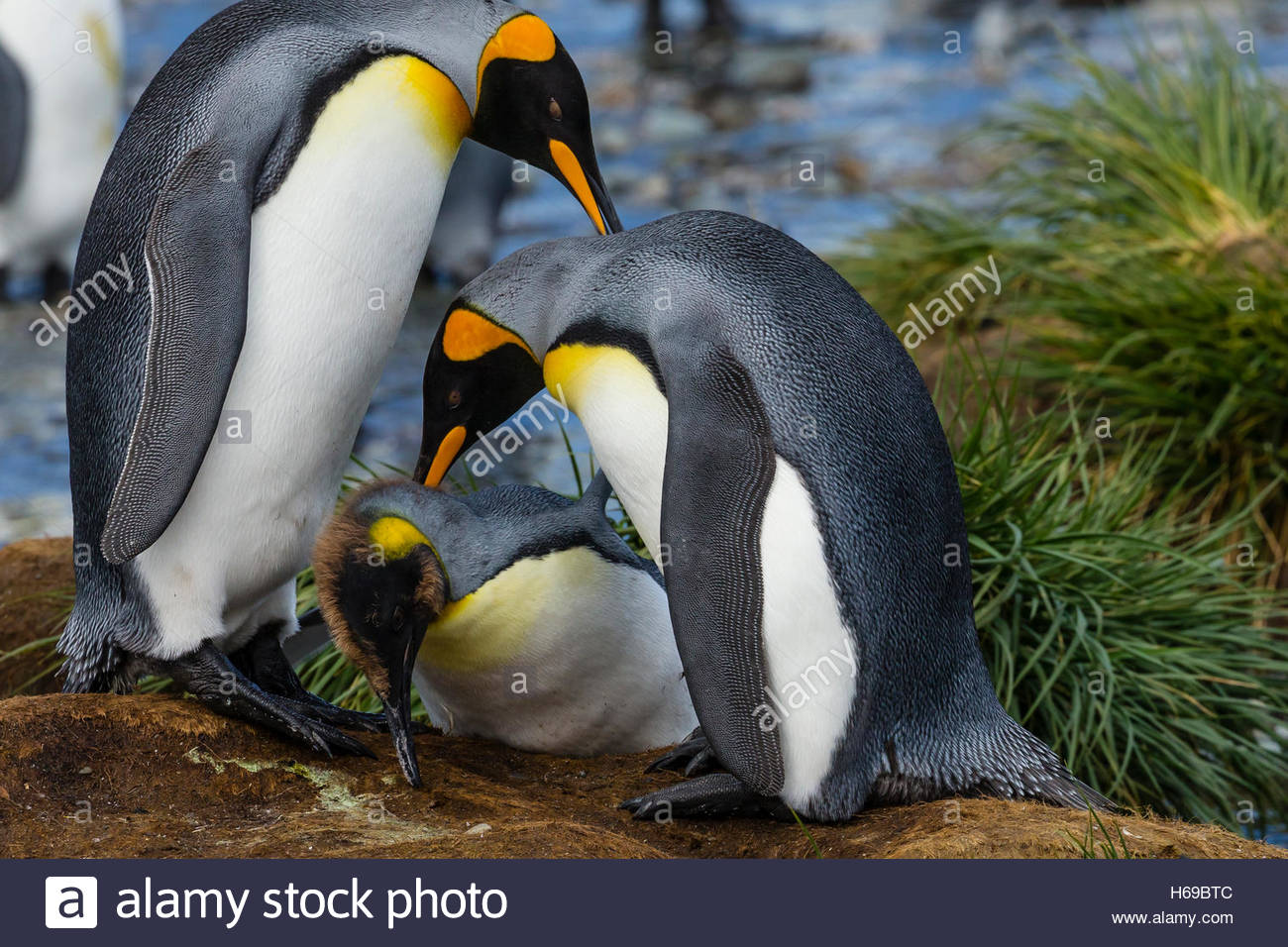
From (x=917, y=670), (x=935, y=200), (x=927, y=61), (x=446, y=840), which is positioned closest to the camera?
(x=446, y=840)

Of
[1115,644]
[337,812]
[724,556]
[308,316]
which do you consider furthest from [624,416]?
[1115,644]

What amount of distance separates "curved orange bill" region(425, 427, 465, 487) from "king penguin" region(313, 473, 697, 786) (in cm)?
7

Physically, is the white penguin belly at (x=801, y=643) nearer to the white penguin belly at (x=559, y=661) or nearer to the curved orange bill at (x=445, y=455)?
the white penguin belly at (x=559, y=661)

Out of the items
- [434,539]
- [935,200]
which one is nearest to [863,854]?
[434,539]

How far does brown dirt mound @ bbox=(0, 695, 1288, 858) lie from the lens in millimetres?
2088

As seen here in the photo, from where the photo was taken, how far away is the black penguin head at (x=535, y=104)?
2482 mm

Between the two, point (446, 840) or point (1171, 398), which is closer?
point (446, 840)

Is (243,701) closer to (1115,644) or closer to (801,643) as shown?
(801,643)

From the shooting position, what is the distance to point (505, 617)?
8.34 ft

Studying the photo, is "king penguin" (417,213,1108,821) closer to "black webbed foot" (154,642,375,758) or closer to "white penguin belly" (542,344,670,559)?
"white penguin belly" (542,344,670,559)

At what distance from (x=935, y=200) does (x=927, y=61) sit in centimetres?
734

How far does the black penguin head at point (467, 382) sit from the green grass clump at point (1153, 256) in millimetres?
2286

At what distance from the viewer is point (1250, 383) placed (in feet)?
14.3
